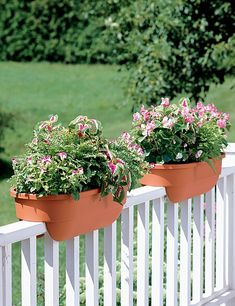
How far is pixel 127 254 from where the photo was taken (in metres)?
2.92

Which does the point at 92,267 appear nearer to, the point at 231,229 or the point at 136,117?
the point at 136,117

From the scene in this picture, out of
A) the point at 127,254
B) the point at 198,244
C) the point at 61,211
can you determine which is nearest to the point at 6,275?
the point at 61,211

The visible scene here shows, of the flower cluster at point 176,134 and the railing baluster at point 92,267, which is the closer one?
the railing baluster at point 92,267

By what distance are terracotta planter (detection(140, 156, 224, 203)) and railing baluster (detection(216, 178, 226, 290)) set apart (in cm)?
33

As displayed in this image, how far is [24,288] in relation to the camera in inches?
99.1

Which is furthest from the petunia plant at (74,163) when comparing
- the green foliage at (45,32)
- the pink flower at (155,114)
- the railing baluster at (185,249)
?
the green foliage at (45,32)

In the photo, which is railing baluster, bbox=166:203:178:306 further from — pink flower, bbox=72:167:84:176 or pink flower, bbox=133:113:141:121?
pink flower, bbox=72:167:84:176

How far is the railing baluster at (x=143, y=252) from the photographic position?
9.78ft

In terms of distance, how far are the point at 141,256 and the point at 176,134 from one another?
1.38ft

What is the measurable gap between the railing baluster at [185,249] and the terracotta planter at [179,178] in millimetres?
76

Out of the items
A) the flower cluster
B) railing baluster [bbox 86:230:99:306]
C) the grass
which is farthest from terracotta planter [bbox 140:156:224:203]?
the grass

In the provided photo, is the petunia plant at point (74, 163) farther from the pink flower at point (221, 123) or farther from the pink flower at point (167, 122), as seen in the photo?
the pink flower at point (221, 123)

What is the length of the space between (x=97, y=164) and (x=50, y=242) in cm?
26

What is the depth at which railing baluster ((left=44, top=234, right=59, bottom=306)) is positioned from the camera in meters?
2.56
